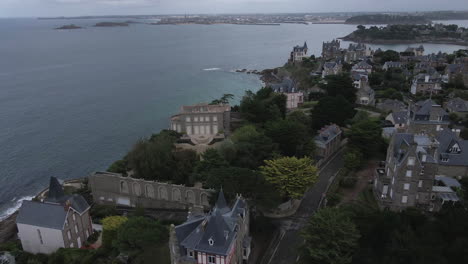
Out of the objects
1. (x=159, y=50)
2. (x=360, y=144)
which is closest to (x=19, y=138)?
(x=360, y=144)

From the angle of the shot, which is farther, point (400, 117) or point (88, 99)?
point (88, 99)

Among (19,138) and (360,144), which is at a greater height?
(360,144)

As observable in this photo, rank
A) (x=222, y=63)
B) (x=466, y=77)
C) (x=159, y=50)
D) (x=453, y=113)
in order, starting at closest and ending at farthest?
(x=453, y=113)
(x=466, y=77)
(x=222, y=63)
(x=159, y=50)

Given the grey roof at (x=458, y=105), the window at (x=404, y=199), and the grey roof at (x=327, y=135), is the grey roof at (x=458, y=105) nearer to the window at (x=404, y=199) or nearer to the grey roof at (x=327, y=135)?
the grey roof at (x=327, y=135)

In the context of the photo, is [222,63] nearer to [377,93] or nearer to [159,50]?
[159,50]

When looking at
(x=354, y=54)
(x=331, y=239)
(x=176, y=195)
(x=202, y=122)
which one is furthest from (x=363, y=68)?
(x=331, y=239)

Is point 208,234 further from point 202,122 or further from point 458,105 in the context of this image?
point 458,105

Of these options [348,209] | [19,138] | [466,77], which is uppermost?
[466,77]

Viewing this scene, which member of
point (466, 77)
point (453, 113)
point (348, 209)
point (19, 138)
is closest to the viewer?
point (348, 209)
